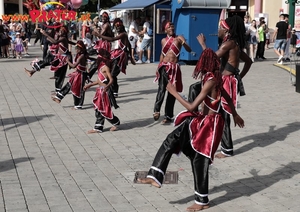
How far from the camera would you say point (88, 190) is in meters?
6.09

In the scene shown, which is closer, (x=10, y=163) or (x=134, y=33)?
(x=10, y=163)

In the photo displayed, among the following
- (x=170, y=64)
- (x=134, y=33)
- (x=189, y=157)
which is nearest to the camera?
(x=189, y=157)

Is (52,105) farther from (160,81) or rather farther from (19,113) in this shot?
(160,81)

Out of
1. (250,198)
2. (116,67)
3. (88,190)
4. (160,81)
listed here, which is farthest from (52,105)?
(250,198)

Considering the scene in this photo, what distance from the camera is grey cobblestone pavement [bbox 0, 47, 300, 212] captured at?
5.75m

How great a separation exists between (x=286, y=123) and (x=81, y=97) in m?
4.11

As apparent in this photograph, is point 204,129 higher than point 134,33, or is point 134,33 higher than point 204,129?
point 134,33

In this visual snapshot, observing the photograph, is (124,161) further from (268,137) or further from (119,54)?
(119,54)

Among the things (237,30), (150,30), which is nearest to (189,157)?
(237,30)

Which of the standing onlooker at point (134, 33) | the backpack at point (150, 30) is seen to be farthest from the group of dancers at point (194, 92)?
the standing onlooker at point (134, 33)

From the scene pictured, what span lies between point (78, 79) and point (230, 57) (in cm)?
460

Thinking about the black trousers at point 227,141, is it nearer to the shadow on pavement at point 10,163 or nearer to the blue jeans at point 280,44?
the shadow on pavement at point 10,163

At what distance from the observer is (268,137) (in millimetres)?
8688

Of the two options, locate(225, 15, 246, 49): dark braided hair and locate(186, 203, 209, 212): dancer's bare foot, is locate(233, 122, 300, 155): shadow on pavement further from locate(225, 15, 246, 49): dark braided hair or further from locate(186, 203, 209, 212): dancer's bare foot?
locate(186, 203, 209, 212): dancer's bare foot
